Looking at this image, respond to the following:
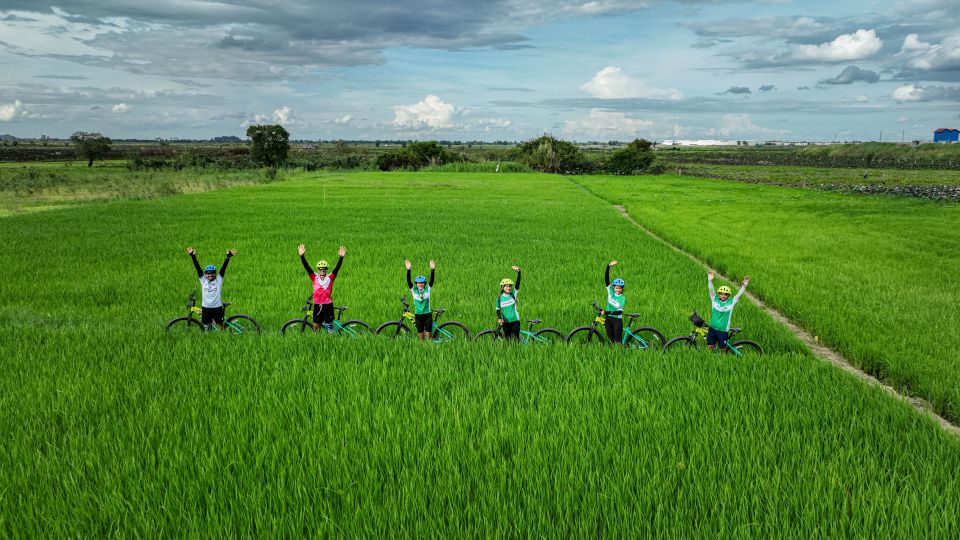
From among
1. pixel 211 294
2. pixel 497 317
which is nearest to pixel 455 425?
pixel 497 317

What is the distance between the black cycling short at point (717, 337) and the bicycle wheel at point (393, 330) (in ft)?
14.3

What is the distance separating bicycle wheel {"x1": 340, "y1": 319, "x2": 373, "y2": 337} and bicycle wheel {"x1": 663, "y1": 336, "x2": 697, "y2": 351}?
4.40 meters

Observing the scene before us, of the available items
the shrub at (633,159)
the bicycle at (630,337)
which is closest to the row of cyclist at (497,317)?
the bicycle at (630,337)

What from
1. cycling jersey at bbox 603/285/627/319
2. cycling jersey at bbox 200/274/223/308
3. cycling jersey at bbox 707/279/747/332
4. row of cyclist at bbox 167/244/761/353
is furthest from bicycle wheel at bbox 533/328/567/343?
cycling jersey at bbox 200/274/223/308

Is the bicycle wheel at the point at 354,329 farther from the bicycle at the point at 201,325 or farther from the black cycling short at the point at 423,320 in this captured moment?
the bicycle at the point at 201,325

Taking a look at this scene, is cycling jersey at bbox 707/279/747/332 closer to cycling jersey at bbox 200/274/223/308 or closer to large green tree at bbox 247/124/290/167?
cycling jersey at bbox 200/274/223/308

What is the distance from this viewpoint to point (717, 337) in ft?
24.9

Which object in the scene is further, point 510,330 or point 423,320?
point 423,320

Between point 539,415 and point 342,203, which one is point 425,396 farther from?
point 342,203

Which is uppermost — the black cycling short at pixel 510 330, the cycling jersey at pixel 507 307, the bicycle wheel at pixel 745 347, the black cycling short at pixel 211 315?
the cycling jersey at pixel 507 307

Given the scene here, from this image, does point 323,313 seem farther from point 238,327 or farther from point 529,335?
point 529,335

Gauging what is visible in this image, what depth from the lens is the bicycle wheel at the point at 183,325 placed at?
7.99 m

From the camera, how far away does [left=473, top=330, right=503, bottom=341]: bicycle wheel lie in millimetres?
7745

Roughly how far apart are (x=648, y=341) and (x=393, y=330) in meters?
4.14
